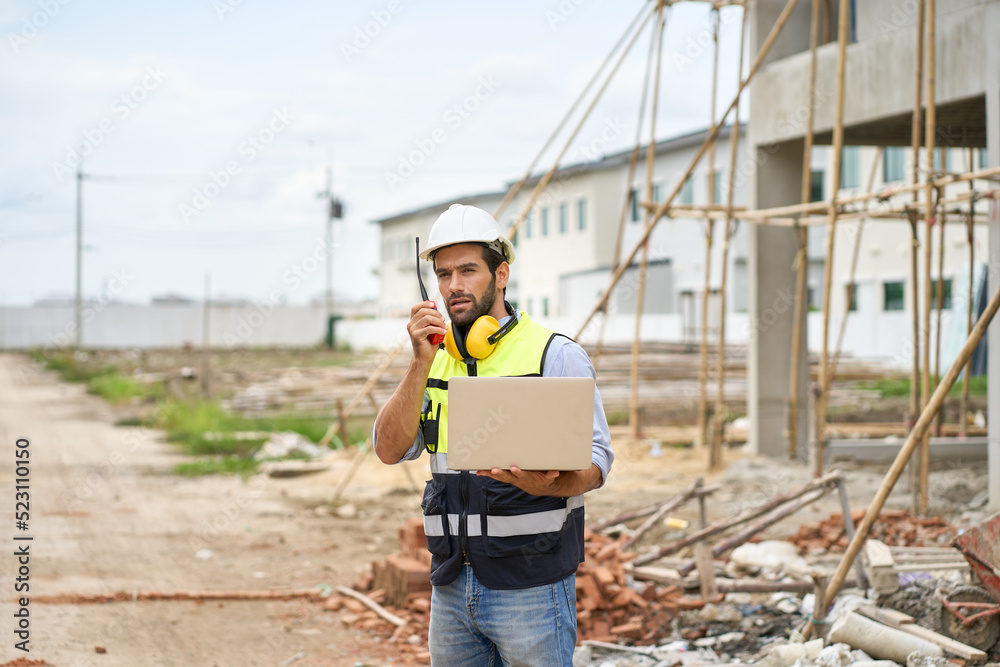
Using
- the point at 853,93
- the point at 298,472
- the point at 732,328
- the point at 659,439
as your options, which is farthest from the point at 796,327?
the point at 732,328

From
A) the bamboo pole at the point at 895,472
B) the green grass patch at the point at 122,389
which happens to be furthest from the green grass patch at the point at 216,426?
the bamboo pole at the point at 895,472

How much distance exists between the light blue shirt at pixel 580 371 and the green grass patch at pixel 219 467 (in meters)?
12.0

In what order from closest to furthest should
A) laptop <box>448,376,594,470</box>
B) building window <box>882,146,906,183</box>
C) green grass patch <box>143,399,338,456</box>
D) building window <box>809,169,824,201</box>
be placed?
laptop <box>448,376,594,470</box> < green grass patch <box>143,399,338,456</box> < building window <box>882,146,906,183</box> < building window <box>809,169,824,201</box>

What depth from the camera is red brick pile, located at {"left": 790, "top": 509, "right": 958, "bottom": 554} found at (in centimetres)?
820

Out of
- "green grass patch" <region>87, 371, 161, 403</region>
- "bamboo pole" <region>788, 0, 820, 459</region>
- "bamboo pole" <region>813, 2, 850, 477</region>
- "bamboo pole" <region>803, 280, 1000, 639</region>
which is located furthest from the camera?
"green grass patch" <region>87, 371, 161, 403</region>

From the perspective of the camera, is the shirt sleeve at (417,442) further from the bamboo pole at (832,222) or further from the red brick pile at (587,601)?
the bamboo pole at (832,222)

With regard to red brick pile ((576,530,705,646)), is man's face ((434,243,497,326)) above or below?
above

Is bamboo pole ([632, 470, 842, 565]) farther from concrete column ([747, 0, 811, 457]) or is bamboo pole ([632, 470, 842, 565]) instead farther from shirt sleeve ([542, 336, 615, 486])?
concrete column ([747, 0, 811, 457])

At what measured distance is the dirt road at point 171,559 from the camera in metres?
6.44

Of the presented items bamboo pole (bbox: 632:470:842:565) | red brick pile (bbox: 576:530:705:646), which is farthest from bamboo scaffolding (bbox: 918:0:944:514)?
red brick pile (bbox: 576:530:705:646)

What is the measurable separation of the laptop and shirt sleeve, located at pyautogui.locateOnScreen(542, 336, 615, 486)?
0.14m

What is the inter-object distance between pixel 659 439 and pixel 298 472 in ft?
19.7

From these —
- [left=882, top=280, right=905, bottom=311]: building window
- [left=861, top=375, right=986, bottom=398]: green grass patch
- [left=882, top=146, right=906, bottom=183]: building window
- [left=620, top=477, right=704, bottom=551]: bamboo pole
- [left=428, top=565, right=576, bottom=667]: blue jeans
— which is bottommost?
[left=620, top=477, right=704, bottom=551]: bamboo pole

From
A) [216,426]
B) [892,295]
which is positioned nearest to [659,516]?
[216,426]
